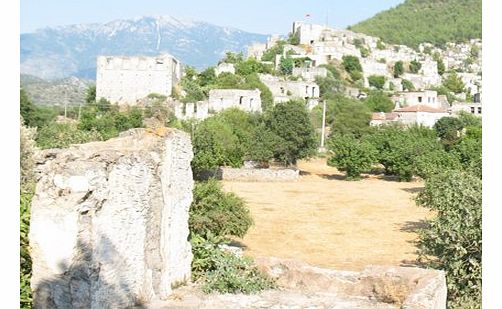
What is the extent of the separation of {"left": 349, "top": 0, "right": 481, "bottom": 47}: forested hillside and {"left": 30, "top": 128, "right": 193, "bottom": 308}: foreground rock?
140381 mm

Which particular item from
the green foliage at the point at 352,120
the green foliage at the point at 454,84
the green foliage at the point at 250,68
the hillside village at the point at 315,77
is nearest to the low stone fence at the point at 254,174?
the hillside village at the point at 315,77

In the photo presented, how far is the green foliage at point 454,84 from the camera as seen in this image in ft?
315

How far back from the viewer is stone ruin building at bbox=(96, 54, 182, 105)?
60094 millimetres

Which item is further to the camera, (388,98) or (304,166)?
(388,98)

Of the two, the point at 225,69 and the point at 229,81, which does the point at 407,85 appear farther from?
the point at 229,81

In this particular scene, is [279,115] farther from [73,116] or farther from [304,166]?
[73,116]

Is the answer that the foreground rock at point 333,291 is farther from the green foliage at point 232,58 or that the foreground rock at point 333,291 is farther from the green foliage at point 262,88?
the green foliage at point 232,58

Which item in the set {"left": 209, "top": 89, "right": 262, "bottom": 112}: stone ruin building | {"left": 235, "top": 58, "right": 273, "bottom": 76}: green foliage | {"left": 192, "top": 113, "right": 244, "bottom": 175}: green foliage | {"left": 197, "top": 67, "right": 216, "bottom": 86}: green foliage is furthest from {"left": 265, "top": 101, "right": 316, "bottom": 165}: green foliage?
{"left": 235, "top": 58, "right": 273, "bottom": 76}: green foliage

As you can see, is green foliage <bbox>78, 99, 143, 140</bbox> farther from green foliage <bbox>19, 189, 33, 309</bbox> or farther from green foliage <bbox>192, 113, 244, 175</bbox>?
green foliage <bbox>19, 189, 33, 309</bbox>

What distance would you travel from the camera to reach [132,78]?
60.4 meters

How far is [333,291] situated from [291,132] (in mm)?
30223
